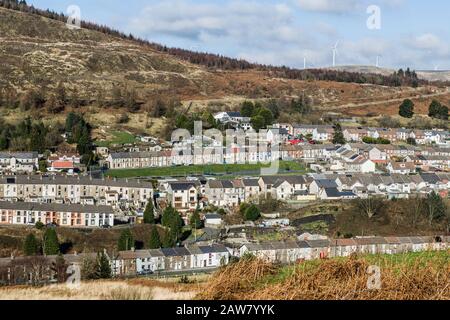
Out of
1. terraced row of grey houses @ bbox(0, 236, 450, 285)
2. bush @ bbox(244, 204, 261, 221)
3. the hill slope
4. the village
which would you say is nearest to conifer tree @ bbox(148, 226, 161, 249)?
the village

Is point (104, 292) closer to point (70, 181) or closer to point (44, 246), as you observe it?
point (44, 246)

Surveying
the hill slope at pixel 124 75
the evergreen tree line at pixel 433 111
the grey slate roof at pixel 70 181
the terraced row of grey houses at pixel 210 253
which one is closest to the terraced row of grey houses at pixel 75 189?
the grey slate roof at pixel 70 181

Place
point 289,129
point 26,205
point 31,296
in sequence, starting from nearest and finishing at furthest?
point 31,296 < point 26,205 < point 289,129

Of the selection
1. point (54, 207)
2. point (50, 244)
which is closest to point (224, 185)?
point (54, 207)

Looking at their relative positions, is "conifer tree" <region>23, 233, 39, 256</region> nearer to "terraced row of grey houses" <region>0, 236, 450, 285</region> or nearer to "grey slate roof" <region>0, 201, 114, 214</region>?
"terraced row of grey houses" <region>0, 236, 450, 285</region>
